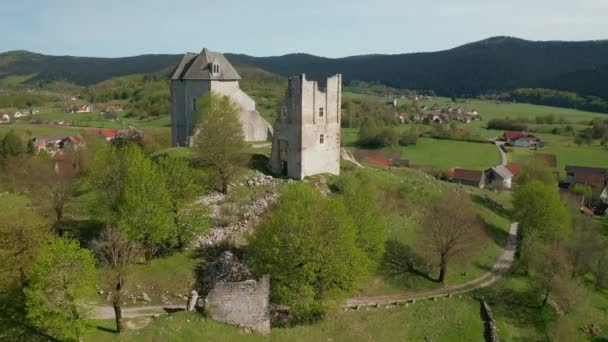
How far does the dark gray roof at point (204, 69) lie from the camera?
52.5 metres

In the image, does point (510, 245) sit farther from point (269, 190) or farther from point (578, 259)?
point (269, 190)

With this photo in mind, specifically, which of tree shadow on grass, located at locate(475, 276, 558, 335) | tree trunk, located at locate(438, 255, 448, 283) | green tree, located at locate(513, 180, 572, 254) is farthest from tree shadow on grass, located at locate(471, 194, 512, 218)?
tree trunk, located at locate(438, 255, 448, 283)

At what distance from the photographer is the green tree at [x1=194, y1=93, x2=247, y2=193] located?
139ft

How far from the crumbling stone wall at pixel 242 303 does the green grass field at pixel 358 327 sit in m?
0.60

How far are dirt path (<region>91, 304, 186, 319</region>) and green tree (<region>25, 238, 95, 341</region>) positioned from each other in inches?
153

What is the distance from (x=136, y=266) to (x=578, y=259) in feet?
123

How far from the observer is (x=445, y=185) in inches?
2379

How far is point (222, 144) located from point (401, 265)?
18493 millimetres

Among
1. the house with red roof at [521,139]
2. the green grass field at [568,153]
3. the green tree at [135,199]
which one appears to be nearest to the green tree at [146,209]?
the green tree at [135,199]

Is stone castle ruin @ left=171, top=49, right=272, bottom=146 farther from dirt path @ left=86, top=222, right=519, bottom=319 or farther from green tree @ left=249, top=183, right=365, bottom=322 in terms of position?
dirt path @ left=86, top=222, right=519, bottom=319

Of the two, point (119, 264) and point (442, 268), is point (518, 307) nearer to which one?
point (442, 268)

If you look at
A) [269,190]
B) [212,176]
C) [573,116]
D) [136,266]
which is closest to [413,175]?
[269,190]

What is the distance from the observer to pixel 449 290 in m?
40.0

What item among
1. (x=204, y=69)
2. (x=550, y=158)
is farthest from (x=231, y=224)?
(x=550, y=158)
